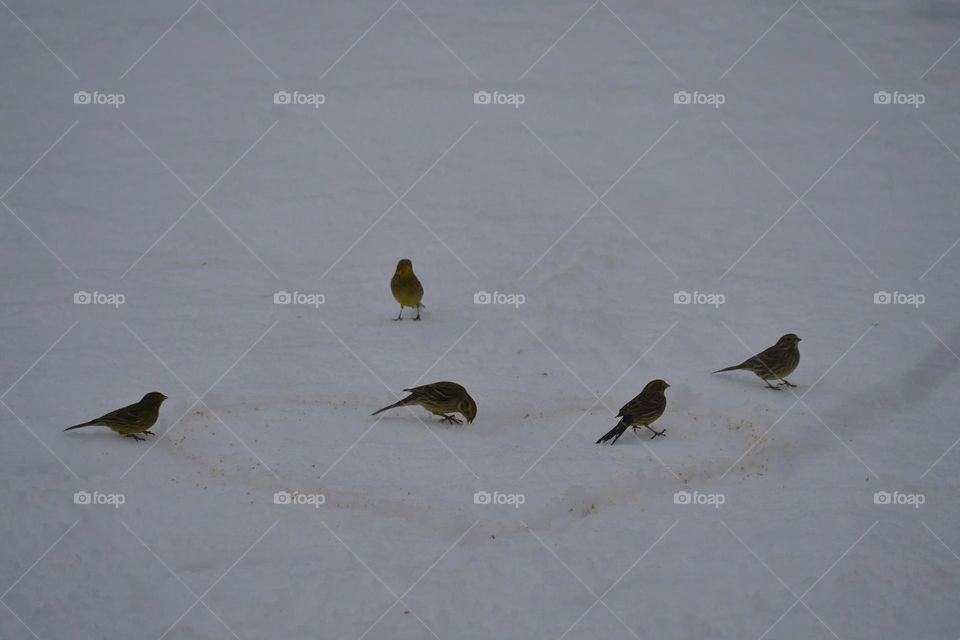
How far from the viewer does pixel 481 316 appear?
38.7 feet

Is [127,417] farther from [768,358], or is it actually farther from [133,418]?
[768,358]

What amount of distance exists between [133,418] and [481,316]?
463 centimetres

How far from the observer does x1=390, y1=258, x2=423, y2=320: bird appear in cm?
1155

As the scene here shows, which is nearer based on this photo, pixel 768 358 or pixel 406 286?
pixel 768 358

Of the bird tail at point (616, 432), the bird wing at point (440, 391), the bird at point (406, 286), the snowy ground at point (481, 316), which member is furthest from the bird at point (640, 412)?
the bird at point (406, 286)

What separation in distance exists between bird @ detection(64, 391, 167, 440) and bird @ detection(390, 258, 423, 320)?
367cm

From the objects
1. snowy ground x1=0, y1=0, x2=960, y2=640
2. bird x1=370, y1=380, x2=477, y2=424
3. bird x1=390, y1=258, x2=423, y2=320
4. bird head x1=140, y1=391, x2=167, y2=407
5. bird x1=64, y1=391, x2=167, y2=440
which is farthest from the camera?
bird x1=390, y1=258, x2=423, y2=320

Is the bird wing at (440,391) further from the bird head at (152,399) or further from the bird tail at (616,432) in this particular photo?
the bird head at (152,399)

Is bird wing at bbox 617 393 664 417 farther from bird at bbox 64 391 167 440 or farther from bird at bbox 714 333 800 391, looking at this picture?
bird at bbox 64 391 167 440

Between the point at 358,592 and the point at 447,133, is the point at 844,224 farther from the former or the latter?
the point at 358,592

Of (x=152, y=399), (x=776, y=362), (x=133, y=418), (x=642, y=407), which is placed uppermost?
(x=776, y=362)

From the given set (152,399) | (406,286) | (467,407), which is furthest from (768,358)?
(152,399)

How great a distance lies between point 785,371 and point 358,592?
212 inches

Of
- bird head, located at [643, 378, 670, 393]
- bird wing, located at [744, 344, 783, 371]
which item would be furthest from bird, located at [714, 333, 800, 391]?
bird head, located at [643, 378, 670, 393]
